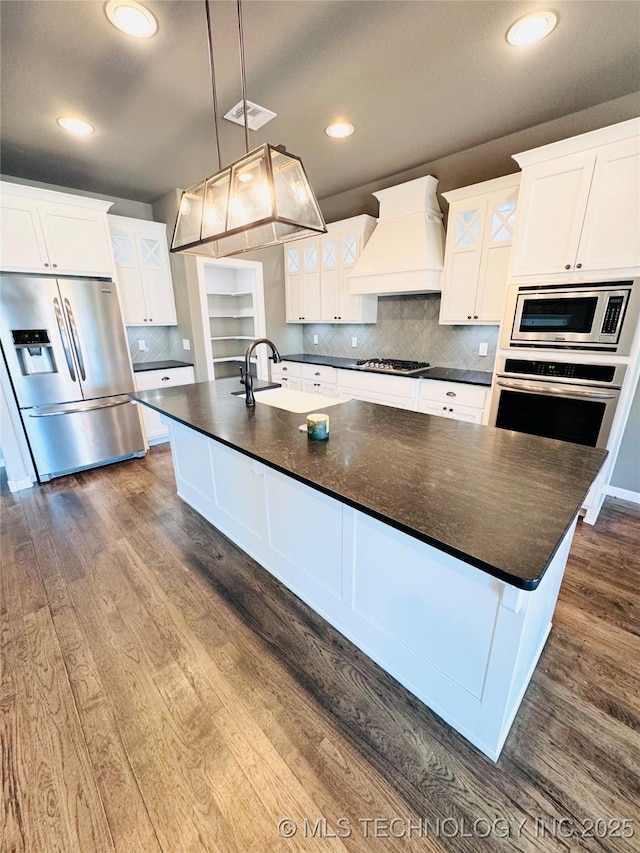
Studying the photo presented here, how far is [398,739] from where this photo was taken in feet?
4.10

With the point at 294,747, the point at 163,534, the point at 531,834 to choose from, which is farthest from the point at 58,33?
the point at 531,834

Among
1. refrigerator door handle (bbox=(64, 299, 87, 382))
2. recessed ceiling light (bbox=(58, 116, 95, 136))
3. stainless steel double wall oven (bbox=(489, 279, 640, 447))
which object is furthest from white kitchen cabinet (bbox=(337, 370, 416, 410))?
recessed ceiling light (bbox=(58, 116, 95, 136))

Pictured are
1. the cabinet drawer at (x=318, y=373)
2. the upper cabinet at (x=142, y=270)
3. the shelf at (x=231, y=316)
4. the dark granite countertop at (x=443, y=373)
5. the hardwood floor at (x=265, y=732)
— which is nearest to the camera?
the hardwood floor at (x=265, y=732)

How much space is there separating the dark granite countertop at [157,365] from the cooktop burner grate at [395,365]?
7.05 ft

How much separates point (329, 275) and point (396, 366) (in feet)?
4.83

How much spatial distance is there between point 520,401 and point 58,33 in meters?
3.39

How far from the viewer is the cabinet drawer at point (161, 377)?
12.4 ft

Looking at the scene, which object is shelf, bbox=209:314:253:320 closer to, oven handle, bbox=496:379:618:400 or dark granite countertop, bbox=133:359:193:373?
dark granite countertop, bbox=133:359:193:373

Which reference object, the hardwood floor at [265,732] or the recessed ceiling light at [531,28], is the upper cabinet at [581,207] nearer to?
the recessed ceiling light at [531,28]

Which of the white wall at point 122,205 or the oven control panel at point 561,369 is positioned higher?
the white wall at point 122,205

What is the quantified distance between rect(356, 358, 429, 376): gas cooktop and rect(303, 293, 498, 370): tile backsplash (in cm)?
Answer: 15

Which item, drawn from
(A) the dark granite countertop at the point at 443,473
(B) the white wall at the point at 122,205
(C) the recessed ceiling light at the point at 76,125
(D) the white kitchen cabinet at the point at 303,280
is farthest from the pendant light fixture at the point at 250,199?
(B) the white wall at the point at 122,205

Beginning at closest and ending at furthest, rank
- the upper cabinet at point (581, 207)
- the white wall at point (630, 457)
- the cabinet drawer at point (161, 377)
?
the upper cabinet at point (581, 207) → the white wall at point (630, 457) → the cabinet drawer at point (161, 377)

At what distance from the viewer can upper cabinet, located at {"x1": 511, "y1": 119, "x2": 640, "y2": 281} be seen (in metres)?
2.01
